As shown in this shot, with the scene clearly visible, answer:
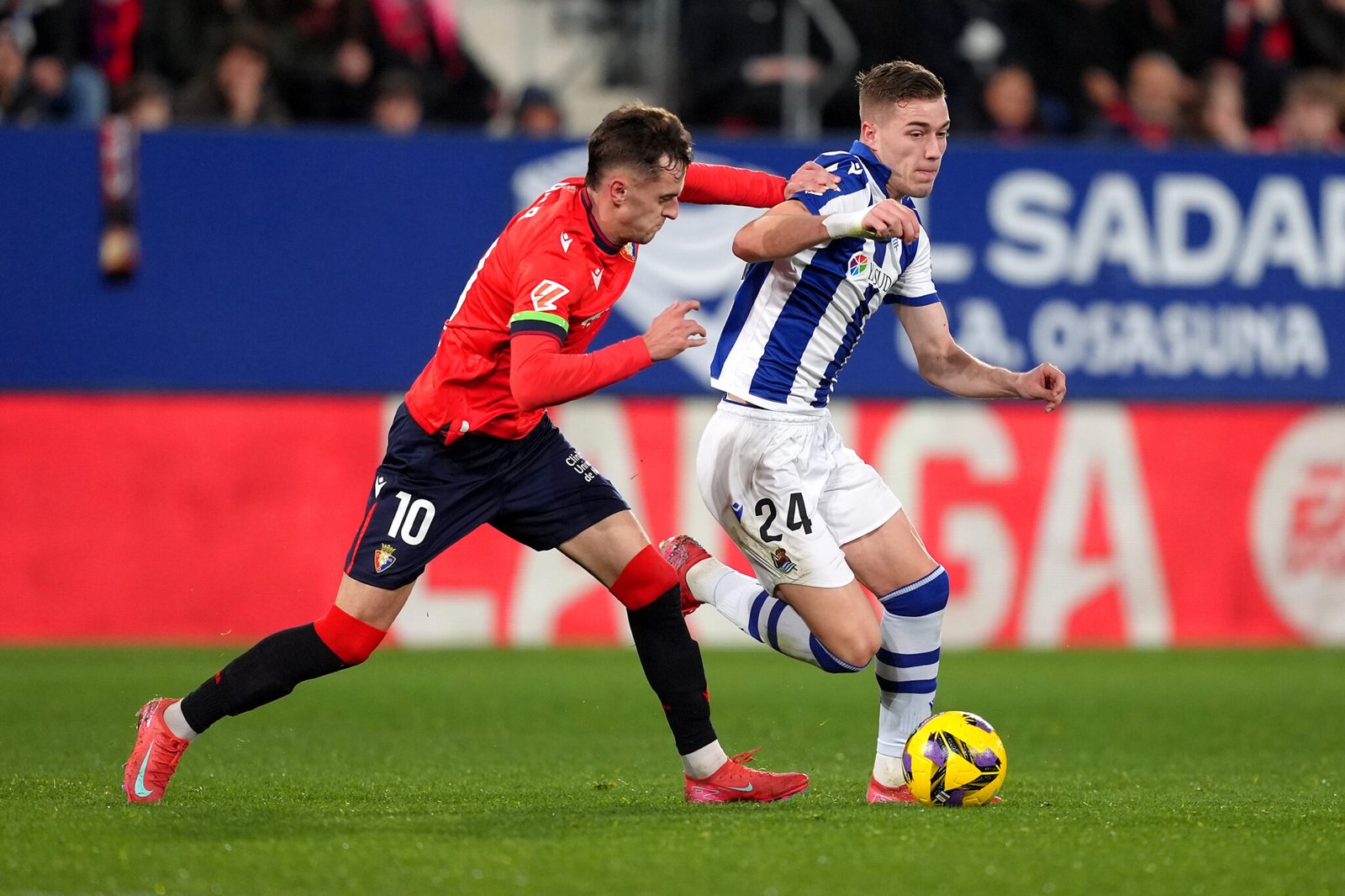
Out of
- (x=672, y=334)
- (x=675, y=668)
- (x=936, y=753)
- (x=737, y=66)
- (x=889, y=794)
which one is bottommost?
(x=889, y=794)

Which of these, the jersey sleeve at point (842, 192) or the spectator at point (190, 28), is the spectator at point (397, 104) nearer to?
the spectator at point (190, 28)

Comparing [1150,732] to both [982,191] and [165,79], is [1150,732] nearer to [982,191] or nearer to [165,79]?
[982,191]

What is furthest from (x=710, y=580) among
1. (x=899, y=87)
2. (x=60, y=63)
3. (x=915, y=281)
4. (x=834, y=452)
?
(x=60, y=63)

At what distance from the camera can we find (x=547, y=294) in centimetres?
542

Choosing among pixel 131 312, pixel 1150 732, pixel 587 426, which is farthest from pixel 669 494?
pixel 1150 732

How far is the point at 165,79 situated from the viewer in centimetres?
1284

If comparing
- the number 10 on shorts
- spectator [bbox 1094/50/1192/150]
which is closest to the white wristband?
the number 10 on shorts

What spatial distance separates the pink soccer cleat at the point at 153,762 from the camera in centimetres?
577

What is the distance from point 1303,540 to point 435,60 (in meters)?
7.24

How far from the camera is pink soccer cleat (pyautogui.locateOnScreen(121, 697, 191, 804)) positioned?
5766 mm

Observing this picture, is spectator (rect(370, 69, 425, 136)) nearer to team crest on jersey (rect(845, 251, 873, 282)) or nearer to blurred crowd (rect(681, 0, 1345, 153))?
blurred crowd (rect(681, 0, 1345, 153))

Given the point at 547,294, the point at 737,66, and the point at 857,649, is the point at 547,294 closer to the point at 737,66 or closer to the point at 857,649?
the point at 857,649

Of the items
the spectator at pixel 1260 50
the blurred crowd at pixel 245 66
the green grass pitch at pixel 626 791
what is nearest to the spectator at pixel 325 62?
the blurred crowd at pixel 245 66

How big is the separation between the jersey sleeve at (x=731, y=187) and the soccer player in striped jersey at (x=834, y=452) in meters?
0.19
